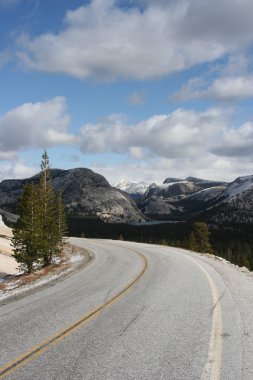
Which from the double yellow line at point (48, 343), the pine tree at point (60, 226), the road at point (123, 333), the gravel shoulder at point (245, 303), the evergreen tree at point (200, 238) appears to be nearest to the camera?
the road at point (123, 333)

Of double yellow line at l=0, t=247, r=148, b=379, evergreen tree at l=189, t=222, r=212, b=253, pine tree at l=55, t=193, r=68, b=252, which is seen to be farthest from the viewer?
evergreen tree at l=189, t=222, r=212, b=253

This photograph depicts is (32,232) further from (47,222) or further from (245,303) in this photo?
(245,303)

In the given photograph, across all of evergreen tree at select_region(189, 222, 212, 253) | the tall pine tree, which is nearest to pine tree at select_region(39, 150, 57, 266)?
the tall pine tree

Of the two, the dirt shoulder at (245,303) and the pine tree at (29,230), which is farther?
the pine tree at (29,230)

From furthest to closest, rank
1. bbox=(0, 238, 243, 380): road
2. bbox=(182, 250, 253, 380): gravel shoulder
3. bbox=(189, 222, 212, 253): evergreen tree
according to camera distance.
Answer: bbox=(189, 222, 212, 253): evergreen tree → bbox=(182, 250, 253, 380): gravel shoulder → bbox=(0, 238, 243, 380): road

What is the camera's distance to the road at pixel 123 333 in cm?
805

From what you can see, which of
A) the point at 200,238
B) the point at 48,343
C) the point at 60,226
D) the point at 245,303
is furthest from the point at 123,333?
the point at 200,238

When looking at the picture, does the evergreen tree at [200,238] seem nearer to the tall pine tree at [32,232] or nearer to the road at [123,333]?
the tall pine tree at [32,232]

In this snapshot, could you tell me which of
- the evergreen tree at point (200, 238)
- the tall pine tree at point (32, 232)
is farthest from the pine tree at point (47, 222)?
the evergreen tree at point (200, 238)

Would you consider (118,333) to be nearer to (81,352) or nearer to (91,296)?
(81,352)

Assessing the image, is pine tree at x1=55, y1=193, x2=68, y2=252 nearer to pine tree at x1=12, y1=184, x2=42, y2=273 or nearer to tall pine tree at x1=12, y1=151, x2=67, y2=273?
tall pine tree at x1=12, y1=151, x2=67, y2=273

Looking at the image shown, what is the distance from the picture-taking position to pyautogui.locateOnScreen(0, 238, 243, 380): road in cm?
805

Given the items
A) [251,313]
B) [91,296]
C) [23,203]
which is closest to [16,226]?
[23,203]

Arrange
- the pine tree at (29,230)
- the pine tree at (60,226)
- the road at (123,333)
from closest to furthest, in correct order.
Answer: the road at (123,333)
the pine tree at (29,230)
the pine tree at (60,226)
